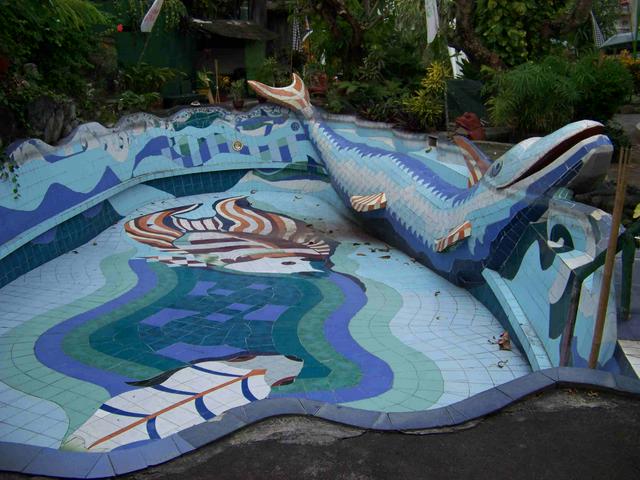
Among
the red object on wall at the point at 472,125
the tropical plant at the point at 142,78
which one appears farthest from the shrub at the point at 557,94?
the tropical plant at the point at 142,78

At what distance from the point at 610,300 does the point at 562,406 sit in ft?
4.03

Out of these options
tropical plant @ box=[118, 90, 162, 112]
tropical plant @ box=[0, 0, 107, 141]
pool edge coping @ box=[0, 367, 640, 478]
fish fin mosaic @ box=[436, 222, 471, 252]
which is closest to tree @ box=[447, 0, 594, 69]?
fish fin mosaic @ box=[436, 222, 471, 252]

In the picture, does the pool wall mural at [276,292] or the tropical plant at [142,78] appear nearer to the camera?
the pool wall mural at [276,292]

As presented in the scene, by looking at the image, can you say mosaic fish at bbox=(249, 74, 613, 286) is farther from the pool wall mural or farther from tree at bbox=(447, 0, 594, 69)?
tree at bbox=(447, 0, 594, 69)

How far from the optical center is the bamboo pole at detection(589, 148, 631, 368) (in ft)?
15.1

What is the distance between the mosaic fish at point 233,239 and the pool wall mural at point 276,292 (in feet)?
0.18

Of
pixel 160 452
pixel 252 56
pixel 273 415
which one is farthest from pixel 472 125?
pixel 252 56

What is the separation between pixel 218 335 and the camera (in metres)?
7.88

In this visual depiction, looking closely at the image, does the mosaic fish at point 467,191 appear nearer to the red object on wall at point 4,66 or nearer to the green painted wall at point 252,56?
the red object on wall at point 4,66

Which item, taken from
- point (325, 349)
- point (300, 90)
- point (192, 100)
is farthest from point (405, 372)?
point (192, 100)

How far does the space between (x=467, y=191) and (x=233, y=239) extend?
168 inches

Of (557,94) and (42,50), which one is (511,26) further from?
(42,50)

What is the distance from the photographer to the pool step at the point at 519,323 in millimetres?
6466

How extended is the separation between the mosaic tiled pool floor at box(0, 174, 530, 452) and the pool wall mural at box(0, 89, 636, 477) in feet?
0.10
